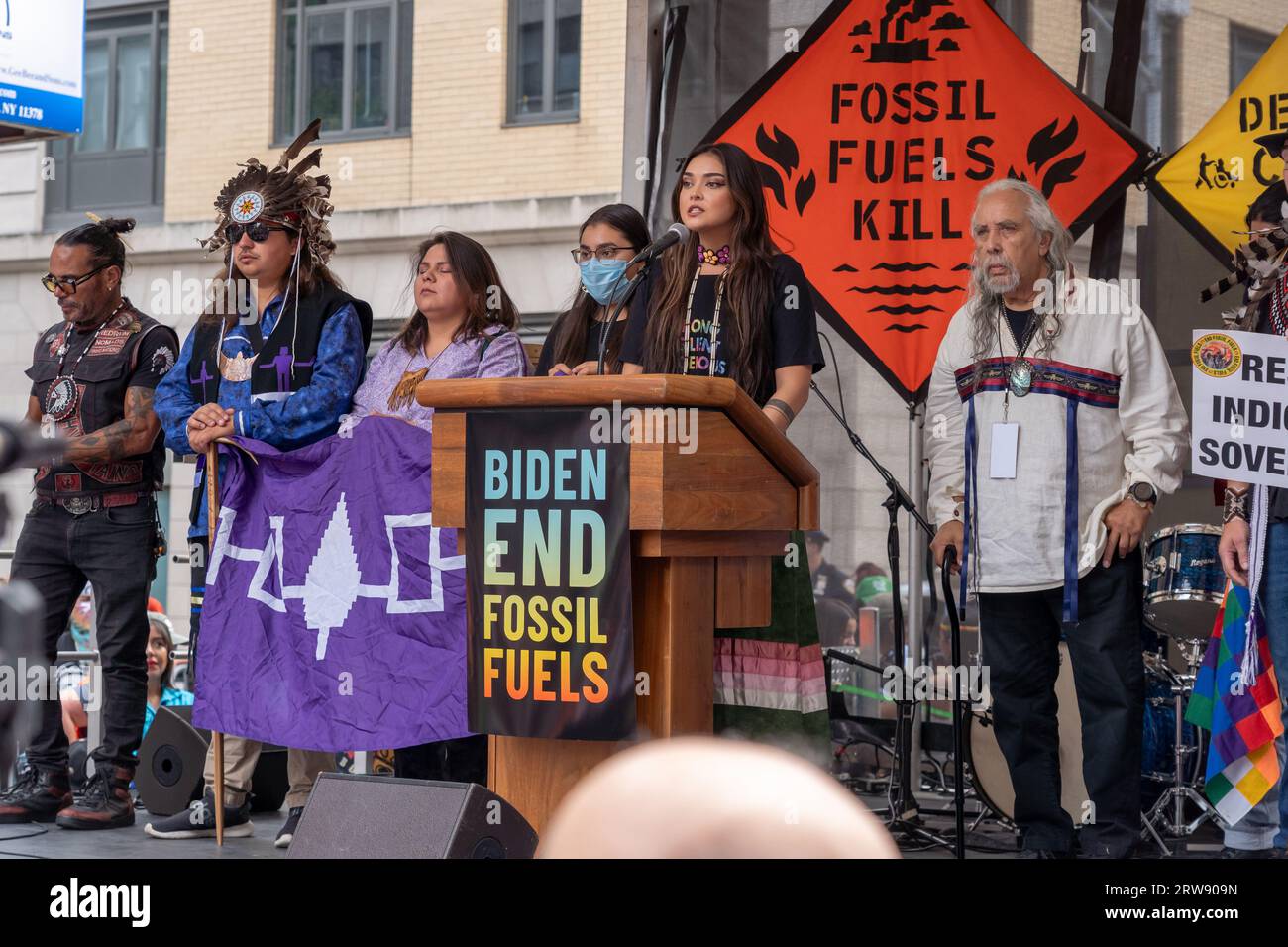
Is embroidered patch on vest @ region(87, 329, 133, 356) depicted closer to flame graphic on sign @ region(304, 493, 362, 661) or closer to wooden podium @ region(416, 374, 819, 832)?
flame graphic on sign @ region(304, 493, 362, 661)

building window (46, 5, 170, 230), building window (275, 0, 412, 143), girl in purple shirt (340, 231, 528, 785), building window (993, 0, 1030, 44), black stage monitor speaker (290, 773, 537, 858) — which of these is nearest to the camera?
black stage monitor speaker (290, 773, 537, 858)

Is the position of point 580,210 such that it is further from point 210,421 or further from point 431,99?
point 210,421

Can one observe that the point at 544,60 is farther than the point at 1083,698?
Yes

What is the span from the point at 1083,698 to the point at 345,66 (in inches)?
520

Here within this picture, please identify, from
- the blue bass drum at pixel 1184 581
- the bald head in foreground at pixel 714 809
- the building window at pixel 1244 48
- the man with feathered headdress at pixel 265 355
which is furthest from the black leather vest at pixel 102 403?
the bald head in foreground at pixel 714 809

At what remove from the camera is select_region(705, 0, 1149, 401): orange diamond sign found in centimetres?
605

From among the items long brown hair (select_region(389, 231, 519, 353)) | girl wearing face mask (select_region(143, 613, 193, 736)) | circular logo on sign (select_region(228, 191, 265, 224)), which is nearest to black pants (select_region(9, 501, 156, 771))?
circular logo on sign (select_region(228, 191, 265, 224))

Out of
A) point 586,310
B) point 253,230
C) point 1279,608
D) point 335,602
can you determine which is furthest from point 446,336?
point 1279,608

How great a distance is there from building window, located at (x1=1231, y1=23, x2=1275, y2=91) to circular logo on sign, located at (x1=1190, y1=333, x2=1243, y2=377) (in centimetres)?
168

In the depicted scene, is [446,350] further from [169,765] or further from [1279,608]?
[1279,608]

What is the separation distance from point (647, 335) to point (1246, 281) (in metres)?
1.80

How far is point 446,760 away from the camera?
203 inches
